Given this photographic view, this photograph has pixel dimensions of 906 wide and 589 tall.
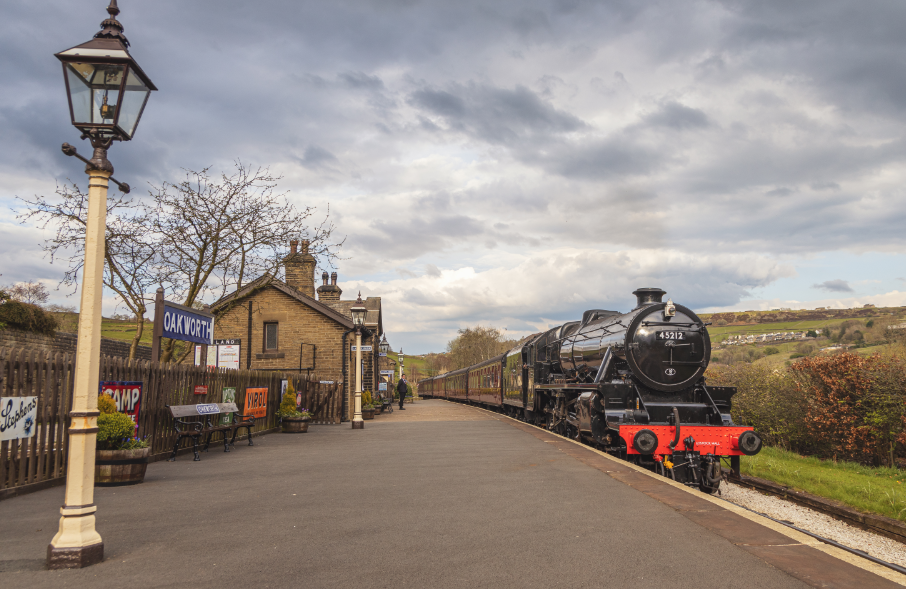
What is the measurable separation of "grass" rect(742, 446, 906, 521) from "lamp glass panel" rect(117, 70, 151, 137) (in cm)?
899

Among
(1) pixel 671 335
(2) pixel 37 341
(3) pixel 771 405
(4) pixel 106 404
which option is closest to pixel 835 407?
(3) pixel 771 405

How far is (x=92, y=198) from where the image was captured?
14.5ft

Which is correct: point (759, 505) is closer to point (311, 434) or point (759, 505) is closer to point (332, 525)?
point (332, 525)

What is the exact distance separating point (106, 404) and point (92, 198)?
3.96m

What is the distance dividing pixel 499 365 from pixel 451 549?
65.0 feet

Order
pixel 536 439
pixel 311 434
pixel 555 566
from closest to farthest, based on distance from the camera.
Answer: pixel 555 566 < pixel 536 439 < pixel 311 434

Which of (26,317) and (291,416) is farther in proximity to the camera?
(291,416)

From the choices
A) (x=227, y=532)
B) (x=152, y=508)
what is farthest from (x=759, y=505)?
(x=152, y=508)

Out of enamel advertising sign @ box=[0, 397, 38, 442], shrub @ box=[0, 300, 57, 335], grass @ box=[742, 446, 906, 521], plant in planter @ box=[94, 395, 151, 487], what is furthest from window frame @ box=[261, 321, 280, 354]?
grass @ box=[742, 446, 906, 521]

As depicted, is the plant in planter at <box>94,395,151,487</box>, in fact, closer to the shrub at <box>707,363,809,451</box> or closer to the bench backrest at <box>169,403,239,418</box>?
the bench backrest at <box>169,403,239,418</box>

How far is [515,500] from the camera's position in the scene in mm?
6023

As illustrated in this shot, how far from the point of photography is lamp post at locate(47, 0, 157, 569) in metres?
4.02

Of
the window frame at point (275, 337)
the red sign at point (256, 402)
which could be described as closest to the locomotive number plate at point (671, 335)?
the red sign at point (256, 402)

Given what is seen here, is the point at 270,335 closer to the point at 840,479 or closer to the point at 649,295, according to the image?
the point at 649,295
